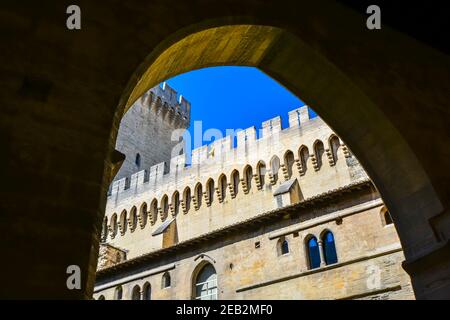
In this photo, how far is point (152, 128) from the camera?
34562mm

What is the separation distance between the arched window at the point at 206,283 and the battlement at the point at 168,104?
1793cm

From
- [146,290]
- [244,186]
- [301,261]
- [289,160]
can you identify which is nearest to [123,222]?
[146,290]

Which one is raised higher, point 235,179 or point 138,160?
point 138,160

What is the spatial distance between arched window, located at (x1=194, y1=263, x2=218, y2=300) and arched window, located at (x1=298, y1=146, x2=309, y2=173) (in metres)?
6.37

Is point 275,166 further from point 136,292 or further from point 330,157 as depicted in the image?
point 136,292

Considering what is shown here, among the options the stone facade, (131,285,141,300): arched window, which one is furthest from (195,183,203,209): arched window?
(131,285,141,300): arched window

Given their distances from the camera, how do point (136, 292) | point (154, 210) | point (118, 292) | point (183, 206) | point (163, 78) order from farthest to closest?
point (154, 210)
point (183, 206)
point (118, 292)
point (136, 292)
point (163, 78)

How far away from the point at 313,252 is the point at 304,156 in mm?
5659

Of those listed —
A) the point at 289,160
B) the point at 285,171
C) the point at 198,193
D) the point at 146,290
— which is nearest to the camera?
the point at 146,290

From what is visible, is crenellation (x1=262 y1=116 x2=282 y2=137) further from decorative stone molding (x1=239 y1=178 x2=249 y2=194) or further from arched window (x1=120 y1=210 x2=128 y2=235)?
arched window (x1=120 y1=210 x2=128 y2=235)

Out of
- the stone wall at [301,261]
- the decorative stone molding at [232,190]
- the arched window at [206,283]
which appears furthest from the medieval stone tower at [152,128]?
the arched window at [206,283]

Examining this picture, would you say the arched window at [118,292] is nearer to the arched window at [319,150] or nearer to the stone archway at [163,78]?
the arched window at [319,150]

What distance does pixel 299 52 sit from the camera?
15.9 ft

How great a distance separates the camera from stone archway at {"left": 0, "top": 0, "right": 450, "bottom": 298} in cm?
266
